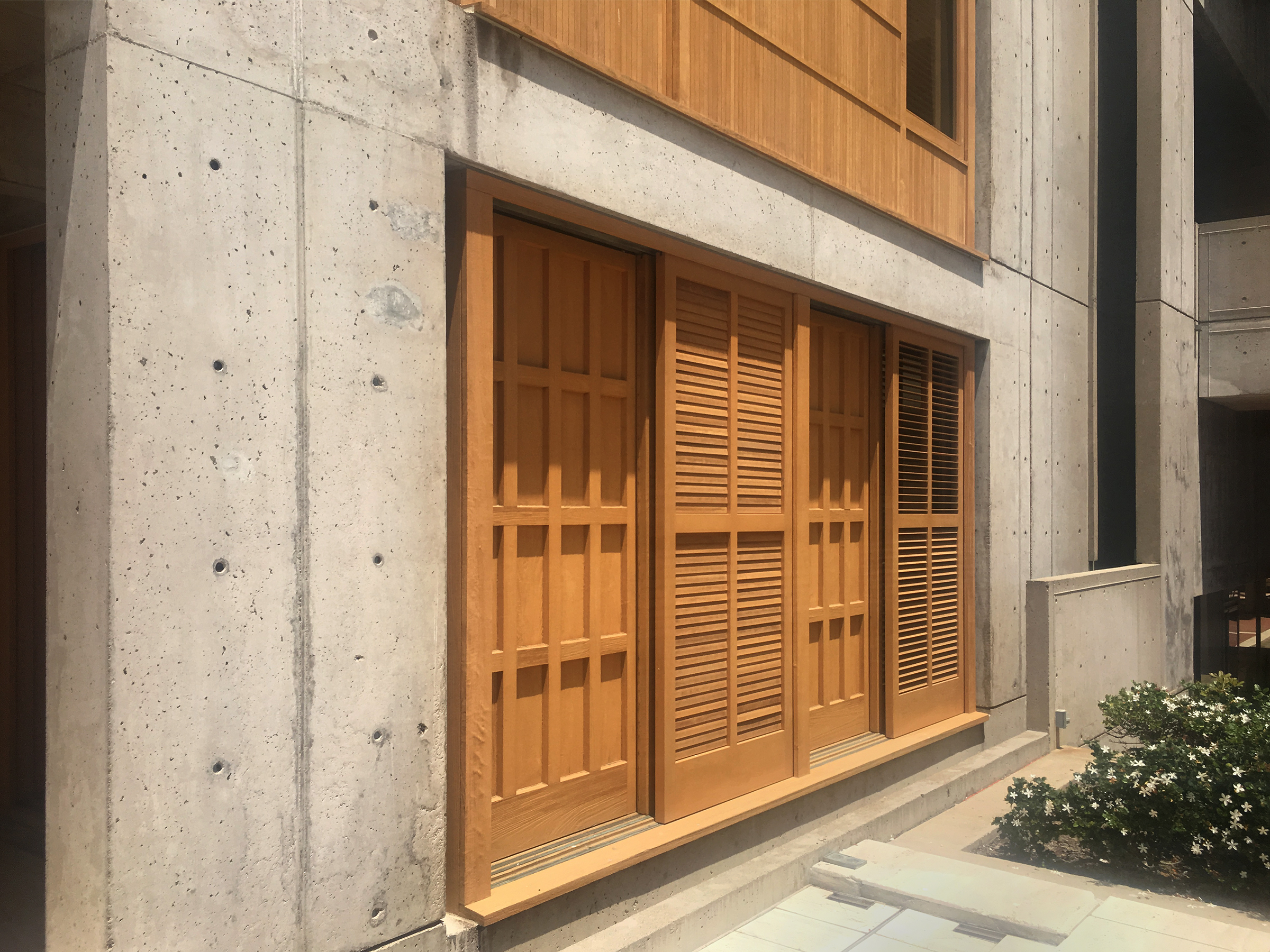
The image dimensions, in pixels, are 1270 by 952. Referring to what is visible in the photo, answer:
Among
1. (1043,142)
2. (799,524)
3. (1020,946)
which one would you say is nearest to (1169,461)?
(1043,142)

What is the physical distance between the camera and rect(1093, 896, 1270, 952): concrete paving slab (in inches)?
183

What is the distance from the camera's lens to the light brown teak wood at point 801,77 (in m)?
4.57

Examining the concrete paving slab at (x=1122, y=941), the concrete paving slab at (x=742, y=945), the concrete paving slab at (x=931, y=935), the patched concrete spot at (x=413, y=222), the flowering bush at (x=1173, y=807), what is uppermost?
the patched concrete spot at (x=413, y=222)

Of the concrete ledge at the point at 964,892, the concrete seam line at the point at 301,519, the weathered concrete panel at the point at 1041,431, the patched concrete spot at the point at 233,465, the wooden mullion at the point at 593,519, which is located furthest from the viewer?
the weathered concrete panel at the point at 1041,431

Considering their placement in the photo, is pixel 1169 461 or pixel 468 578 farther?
pixel 1169 461

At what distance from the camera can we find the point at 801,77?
588cm

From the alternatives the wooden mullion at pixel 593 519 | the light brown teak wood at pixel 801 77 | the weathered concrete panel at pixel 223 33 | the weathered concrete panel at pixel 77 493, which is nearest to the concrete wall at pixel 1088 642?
the light brown teak wood at pixel 801 77

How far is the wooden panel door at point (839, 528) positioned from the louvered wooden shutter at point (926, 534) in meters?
0.18

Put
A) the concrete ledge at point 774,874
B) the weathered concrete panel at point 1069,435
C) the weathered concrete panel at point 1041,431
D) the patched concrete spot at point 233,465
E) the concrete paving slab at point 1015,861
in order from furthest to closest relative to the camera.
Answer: the weathered concrete panel at point 1069,435, the weathered concrete panel at point 1041,431, the concrete paving slab at point 1015,861, the concrete ledge at point 774,874, the patched concrete spot at point 233,465

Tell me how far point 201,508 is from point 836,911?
366 cm

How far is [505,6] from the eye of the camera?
13.3 ft

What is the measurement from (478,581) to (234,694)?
106cm

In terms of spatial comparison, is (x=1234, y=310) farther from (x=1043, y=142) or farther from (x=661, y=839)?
(x=661, y=839)

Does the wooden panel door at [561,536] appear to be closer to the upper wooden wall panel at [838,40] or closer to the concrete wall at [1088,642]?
the upper wooden wall panel at [838,40]
